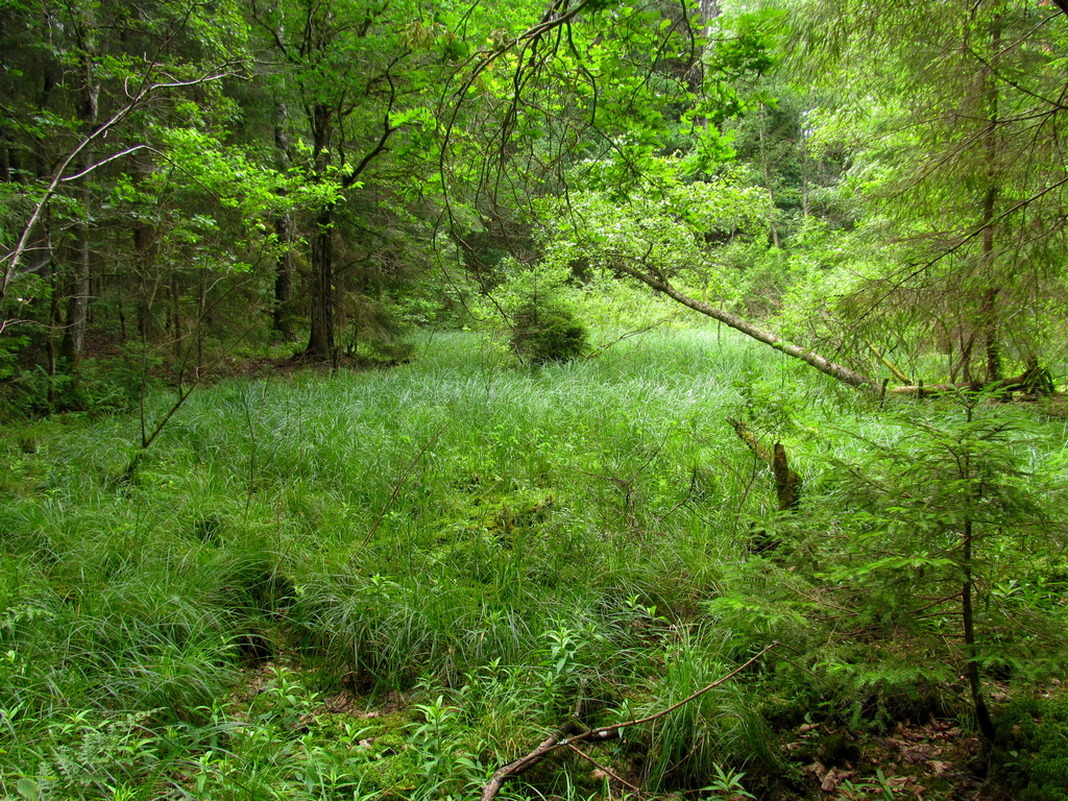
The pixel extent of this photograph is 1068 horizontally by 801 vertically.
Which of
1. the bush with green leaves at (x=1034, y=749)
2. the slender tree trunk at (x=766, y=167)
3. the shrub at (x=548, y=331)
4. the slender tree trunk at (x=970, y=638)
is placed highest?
the slender tree trunk at (x=766, y=167)

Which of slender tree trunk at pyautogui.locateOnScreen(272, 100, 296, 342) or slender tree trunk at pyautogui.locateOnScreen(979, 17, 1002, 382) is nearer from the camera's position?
slender tree trunk at pyautogui.locateOnScreen(979, 17, 1002, 382)

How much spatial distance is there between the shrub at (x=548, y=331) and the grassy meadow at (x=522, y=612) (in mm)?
4812

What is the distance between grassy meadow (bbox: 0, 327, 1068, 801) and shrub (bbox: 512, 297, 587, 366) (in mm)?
4812

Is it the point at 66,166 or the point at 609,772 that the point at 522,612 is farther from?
the point at 66,166

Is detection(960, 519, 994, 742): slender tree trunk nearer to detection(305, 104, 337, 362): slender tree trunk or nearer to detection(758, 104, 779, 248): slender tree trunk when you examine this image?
detection(305, 104, 337, 362): slender tree trunk

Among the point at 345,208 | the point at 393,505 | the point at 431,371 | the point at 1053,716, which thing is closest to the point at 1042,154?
the point at 1053,716

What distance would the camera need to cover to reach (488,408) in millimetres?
6352

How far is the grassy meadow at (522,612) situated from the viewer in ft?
6.04

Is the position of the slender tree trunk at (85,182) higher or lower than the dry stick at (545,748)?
higher

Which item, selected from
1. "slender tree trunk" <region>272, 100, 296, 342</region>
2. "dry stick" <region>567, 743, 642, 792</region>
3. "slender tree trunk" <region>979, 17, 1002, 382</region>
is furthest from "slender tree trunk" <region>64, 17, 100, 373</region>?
"slender tree trunk" <region>979, 17, 1002, 382</region>

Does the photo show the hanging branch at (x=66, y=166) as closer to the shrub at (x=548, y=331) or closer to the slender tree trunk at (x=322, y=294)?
the shrub at (x=548, y=331)

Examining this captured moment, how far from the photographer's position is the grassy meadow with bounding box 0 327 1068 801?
6.04 ft

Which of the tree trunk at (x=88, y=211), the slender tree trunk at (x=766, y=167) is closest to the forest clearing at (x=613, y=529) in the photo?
the tree trunk at (x=88, y=211)

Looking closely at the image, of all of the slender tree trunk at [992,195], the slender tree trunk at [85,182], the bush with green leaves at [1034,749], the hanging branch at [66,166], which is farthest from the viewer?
the slender tree trunk at [85,182]
